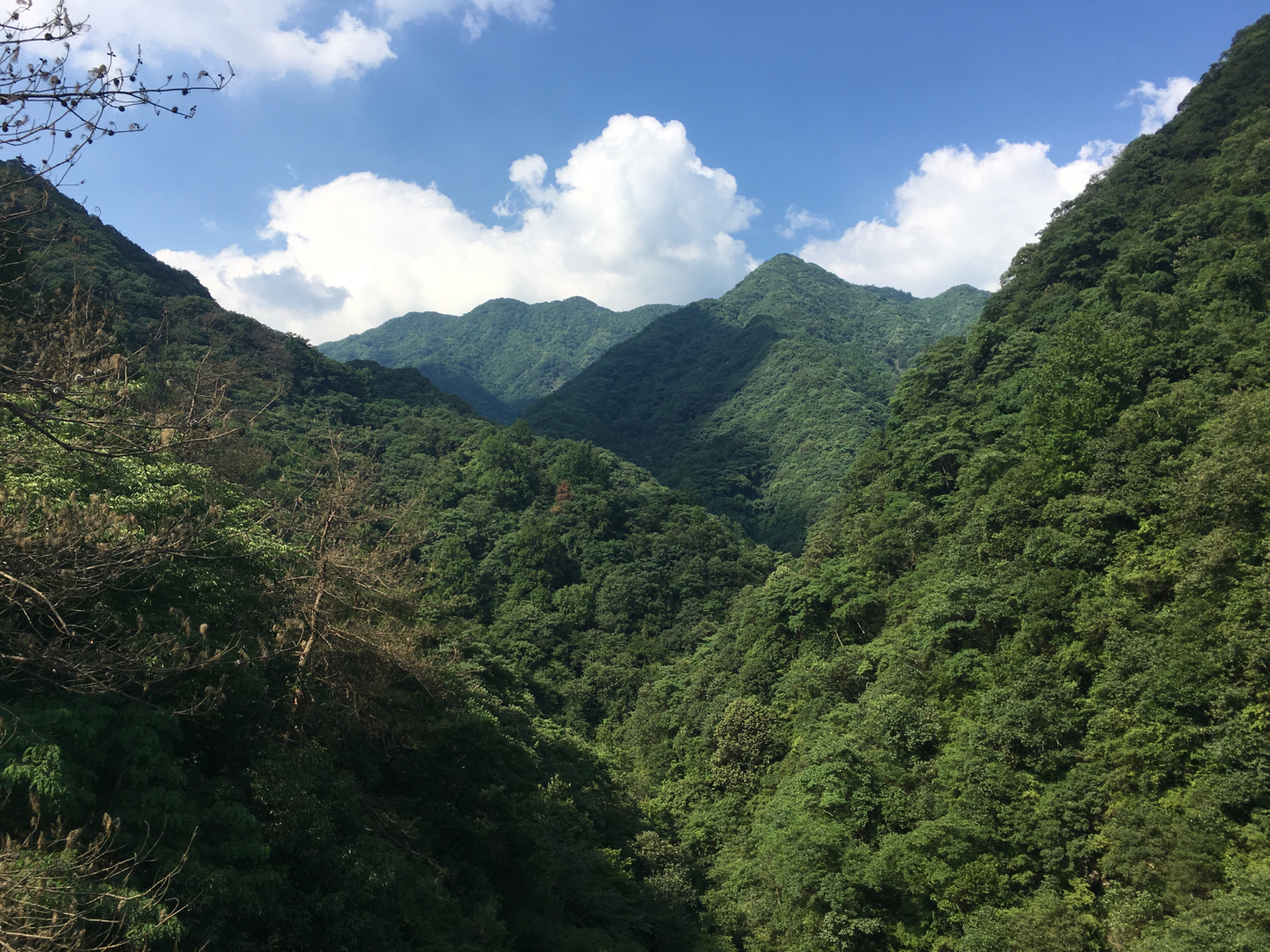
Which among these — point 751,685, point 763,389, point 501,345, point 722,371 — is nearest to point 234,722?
point 751,685

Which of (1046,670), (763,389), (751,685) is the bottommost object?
(751,685)

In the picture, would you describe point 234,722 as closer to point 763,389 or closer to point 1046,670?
point 1046,670

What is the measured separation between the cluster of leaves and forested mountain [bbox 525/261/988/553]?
108ft

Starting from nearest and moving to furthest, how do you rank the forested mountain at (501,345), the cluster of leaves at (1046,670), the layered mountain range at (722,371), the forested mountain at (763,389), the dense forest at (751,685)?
the dense forest at (751,685) → the cluster of leaves at (1046,670) → the forested mountain at (763,389) → the layered mountain range at (722,371) → the forested mountain at (501,345)

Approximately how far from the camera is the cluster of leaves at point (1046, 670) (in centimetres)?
1219

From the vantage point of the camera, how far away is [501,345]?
520 ft

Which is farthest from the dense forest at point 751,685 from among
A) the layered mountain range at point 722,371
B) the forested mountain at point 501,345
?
the forested mountain at point 501,345

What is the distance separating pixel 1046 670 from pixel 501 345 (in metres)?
152

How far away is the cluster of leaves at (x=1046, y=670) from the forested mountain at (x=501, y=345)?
9934 cm

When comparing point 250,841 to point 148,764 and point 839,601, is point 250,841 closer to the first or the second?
point 148,764

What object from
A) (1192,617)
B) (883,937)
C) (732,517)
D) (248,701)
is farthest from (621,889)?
(732,517)

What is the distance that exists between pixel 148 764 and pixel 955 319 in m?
130

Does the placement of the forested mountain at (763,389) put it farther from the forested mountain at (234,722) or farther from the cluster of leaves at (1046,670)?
the forested mountain at (234,722)

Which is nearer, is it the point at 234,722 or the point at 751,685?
the point at 234,722
